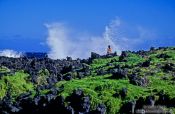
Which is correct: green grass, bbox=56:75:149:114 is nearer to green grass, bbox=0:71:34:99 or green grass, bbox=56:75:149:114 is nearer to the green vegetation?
the green vegetation

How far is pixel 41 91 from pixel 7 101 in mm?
7259

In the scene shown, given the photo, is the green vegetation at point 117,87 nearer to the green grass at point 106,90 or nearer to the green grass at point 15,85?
the green grass at point 106,90

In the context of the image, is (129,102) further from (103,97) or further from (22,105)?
(22,105)

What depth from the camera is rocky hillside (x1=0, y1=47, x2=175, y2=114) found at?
11075 centimetres

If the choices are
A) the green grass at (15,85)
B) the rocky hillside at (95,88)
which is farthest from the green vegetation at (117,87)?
the green grass at (15,85)

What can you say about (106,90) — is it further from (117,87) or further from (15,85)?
(15,85)

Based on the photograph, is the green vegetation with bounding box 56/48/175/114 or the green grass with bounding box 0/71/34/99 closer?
the green vegetation with bounding box 56/48/175/114

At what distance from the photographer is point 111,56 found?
181250 millimetres

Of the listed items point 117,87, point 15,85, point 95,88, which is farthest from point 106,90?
point 15,85

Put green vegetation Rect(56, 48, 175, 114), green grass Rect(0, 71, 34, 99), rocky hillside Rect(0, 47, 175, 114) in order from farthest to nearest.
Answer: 1. green grass Rect(0, 71, 34, 99)
2. green vegetation Rect(56, 48, 175, 114)
3. rocky hillside Rect(0, 47, 175, 114)

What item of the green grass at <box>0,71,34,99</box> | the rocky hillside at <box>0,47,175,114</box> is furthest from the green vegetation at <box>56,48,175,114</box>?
the green grass at <box>0,71,34,99</box>

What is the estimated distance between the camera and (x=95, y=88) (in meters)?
120

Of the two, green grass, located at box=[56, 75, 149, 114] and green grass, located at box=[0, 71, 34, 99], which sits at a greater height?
green grass, located at box=[0, 71, 34, 99]

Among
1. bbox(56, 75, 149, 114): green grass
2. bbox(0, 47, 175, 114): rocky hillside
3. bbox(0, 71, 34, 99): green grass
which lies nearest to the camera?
bbox(0, 47, 175, 114): rocky hillside
